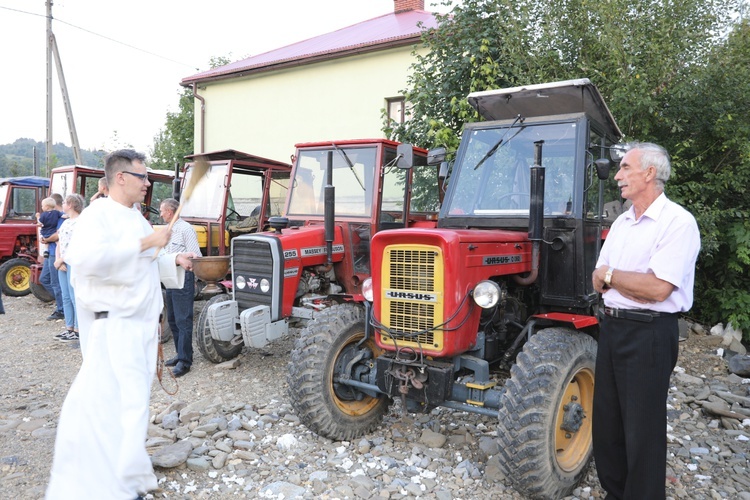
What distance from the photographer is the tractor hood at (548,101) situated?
13.5ft

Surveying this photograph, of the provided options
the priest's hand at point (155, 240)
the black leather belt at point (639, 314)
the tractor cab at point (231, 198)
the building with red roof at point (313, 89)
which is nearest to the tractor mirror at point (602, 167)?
the black leather belt at point (639, 314)

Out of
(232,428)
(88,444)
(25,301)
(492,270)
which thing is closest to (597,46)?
(492,270)

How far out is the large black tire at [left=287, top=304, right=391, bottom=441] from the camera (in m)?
3.80

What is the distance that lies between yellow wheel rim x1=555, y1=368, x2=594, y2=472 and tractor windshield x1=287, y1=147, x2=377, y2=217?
266 centimetres

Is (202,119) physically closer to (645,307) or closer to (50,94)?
(50,94)

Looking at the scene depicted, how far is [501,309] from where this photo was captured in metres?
3.89

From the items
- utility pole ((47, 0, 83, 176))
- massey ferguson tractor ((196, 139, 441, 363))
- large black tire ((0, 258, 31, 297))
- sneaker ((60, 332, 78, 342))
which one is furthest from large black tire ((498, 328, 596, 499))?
utility pole ((47, 0, 83, 176))

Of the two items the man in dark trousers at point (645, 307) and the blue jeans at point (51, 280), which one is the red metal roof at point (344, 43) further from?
the man in dark trousers at point (645, 307)

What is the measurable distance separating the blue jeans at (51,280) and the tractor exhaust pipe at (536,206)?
674 centimetres

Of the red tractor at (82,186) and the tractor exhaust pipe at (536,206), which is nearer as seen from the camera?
the tractor exhaust pipe at (536,206)

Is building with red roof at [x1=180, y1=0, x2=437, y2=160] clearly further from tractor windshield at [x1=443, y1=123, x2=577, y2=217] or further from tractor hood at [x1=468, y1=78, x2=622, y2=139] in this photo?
tractor windshield at [x1=443, y1=123, x2=577, y2=217]

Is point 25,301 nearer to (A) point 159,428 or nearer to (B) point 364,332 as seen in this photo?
(A) point 159,428

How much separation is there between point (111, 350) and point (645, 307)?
261cm

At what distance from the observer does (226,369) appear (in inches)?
229
